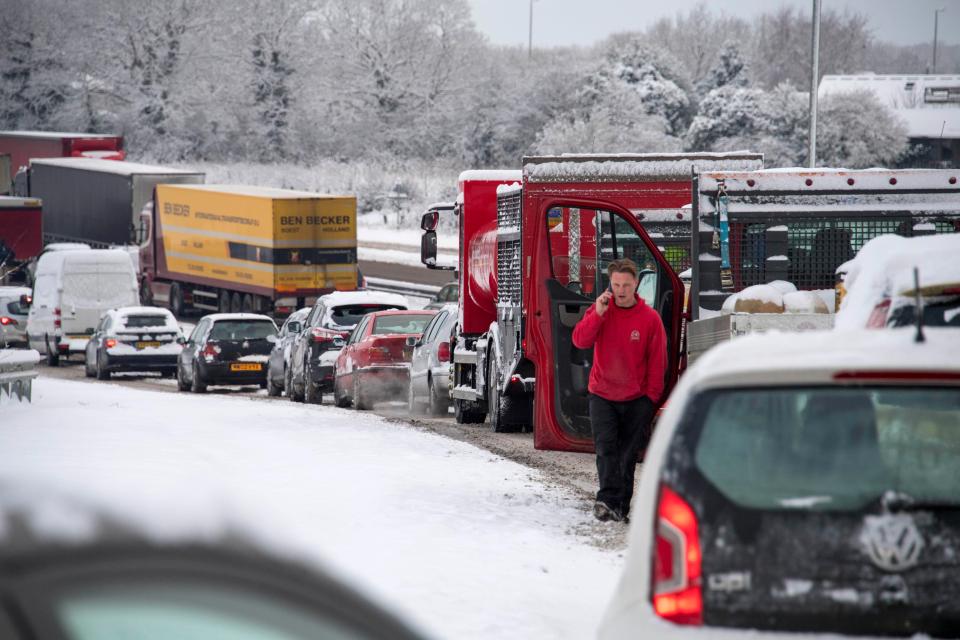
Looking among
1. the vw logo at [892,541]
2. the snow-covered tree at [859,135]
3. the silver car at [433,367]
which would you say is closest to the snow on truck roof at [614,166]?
the silver car at [433,367]

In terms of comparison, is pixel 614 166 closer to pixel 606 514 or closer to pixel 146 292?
pixel 606 514

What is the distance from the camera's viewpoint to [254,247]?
41.2 m

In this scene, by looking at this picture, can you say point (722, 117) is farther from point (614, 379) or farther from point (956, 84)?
point (614, 379)

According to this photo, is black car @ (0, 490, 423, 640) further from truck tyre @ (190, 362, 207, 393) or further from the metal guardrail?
the metal guardrail

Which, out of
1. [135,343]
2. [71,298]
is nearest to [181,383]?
[135,343]

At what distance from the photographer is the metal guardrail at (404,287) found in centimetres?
4394

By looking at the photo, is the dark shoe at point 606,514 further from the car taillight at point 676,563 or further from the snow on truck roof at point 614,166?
the car taillight at point 676,563

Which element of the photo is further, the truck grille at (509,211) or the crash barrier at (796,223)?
the truck grille at (509,211)

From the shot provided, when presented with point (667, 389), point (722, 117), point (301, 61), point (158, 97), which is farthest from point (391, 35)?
point (667, 389)

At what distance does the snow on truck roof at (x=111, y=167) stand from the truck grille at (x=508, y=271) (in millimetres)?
32772

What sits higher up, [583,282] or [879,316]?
[879,316]

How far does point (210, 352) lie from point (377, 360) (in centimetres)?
583

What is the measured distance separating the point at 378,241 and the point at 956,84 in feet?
77.1

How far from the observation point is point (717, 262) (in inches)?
512
